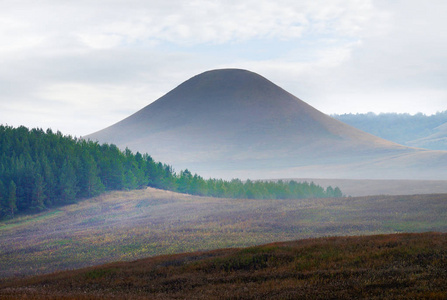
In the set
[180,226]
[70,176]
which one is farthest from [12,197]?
[180,226]

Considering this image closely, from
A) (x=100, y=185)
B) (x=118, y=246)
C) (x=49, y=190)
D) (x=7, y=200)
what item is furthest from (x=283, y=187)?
(x=118, y=246)

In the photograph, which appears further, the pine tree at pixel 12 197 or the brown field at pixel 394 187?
the brown field at pixel 394 187

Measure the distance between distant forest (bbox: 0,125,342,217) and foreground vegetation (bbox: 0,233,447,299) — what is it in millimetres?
70392

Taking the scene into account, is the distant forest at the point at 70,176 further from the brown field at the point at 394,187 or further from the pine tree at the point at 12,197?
the brown field at the point at 394,187

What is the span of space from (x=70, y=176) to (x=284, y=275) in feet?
283

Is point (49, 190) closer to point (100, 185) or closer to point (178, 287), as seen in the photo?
point (100, 185)

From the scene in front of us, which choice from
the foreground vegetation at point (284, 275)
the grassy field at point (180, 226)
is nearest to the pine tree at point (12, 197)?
the grassy field at point (180, 226)

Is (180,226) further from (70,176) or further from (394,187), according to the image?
(394,187)

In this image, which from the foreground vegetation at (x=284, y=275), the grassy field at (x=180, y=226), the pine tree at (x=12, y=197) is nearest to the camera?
the foreground vegetation at (x=284, y=275)

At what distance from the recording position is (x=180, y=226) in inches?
2511

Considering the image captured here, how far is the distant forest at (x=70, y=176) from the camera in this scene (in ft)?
301

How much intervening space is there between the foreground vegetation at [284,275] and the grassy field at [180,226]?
17557 millimetres

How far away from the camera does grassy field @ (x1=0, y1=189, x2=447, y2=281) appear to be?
4678cm

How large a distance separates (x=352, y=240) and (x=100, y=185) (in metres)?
86.6
